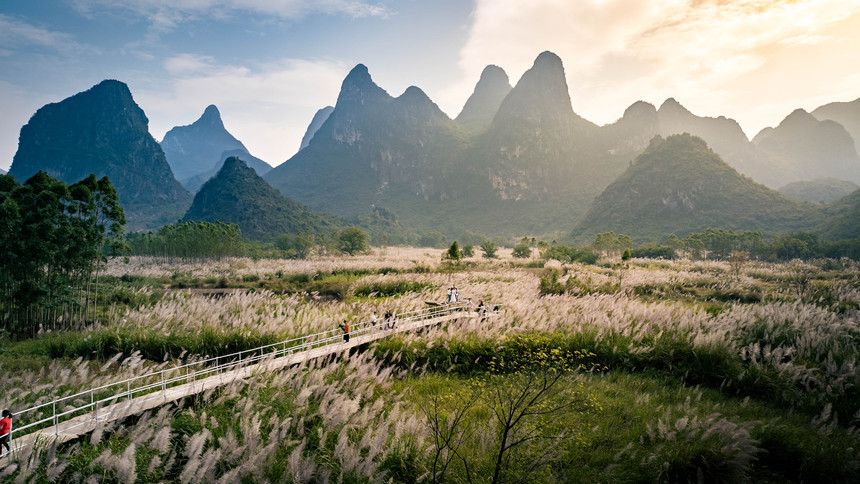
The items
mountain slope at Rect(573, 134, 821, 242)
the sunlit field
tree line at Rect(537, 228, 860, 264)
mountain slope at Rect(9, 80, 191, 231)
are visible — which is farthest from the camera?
mountain slope at Rect(9, 80, 191, 231)

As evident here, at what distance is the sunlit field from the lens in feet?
16.8

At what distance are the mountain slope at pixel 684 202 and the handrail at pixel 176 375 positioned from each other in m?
106

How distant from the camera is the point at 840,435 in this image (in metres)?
6.65

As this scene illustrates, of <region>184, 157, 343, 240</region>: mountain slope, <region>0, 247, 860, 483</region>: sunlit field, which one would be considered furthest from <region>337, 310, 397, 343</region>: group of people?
<region>184, 157, 343, 240</region>: mountain slope

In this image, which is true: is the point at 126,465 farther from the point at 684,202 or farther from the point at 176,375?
the point at 684,202

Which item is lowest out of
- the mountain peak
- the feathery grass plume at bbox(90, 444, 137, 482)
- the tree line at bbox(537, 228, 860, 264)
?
the tree line at bbox(537, 228, 860, 264)

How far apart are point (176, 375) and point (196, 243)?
48.6 metres

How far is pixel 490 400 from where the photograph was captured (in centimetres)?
748

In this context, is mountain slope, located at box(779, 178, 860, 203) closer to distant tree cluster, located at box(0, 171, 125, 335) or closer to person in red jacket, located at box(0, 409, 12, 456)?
distant tree cluster, located at box(0, 171, 125, 335)

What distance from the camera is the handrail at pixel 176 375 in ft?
19.6

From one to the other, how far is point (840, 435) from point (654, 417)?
3.06 metres

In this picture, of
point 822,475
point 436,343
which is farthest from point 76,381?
point 822,475

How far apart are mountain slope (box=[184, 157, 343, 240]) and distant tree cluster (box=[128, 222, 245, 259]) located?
4600cm

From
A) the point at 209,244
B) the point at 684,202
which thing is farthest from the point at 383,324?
the point at 684,202
